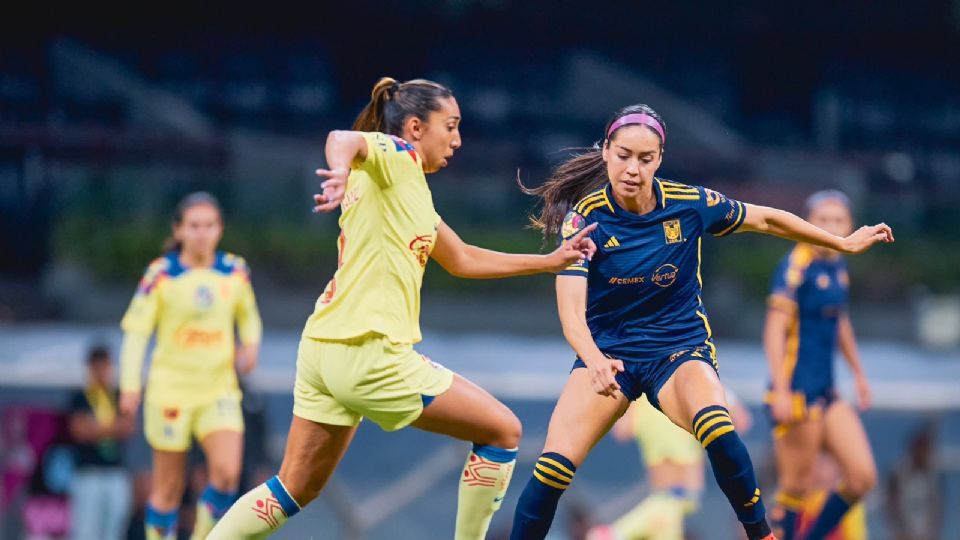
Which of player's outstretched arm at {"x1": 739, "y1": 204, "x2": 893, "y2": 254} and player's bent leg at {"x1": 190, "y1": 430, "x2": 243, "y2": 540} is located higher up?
player's outstretched arm at {"x1": 739, "y1": 204, "x2": 893, "y2": 254}

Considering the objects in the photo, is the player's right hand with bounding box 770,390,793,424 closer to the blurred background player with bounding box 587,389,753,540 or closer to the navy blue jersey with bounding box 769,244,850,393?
the navy blue jersey with bounding box 769,244,850,393

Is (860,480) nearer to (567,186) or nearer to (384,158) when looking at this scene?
(567,186)

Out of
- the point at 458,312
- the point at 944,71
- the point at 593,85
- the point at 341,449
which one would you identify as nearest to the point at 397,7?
the point at 593,85

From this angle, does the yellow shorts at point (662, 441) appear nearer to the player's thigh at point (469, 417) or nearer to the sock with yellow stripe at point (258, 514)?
the player's thigh at point (469, 417)

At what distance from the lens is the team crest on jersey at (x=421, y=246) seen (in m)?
5.73

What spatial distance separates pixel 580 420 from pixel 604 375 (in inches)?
25.3

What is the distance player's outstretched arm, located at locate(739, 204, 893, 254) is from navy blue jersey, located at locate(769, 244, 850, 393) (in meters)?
2.71

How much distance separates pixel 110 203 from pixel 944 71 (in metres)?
15.5

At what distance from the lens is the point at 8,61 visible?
2328cm

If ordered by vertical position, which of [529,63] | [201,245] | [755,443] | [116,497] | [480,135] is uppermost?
[529,63]

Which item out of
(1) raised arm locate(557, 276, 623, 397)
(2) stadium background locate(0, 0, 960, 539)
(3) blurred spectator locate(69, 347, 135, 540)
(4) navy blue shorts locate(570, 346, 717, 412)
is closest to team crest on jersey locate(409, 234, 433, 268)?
(1) raised arm locate(557, 276, 623, 397)

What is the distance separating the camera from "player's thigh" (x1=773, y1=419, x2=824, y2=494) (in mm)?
8812

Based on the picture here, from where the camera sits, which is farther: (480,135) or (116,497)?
(480,135)

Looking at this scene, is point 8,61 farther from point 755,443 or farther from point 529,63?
point 755,443
